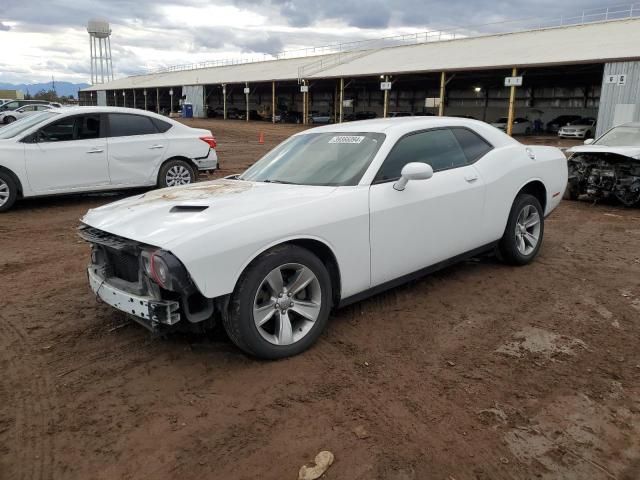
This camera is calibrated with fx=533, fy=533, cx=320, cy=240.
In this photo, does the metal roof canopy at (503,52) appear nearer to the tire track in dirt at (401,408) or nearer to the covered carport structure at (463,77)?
the covered carport structure at (463,77)

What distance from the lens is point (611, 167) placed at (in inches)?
364

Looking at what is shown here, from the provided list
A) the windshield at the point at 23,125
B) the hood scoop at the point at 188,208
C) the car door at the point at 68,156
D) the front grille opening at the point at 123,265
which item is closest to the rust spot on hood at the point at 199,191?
the hood scoop at the point at 188,208

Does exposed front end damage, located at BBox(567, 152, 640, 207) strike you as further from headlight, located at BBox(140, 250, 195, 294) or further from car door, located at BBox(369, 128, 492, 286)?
headlight, located at BBox(140, 250, 195, 294)

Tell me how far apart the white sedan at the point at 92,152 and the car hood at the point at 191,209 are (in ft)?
16.0

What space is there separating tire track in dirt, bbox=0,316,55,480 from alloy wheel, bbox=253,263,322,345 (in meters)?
1.33

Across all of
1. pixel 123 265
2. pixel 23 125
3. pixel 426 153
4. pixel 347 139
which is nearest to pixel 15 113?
pixel 23 125

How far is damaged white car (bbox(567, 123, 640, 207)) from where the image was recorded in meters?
9.04

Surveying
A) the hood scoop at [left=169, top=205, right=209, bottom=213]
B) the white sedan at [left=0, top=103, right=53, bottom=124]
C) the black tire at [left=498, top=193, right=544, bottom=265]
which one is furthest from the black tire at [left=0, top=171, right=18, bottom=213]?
the white sedan at [left=0, top=103, right=53, bottom=124]

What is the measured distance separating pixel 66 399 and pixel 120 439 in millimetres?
605

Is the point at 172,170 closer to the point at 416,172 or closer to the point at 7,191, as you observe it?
the point at 7,191

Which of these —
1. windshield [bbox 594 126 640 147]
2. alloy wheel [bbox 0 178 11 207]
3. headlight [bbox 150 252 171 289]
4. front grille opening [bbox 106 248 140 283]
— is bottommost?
alloy wheel [bbox 0 178 11 207]

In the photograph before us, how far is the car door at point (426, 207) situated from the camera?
4.11 metres

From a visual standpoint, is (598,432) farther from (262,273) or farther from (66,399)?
(66,399)

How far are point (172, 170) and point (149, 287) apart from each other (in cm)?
661
